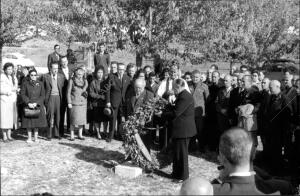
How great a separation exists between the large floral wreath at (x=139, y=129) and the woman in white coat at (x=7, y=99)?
131 inches

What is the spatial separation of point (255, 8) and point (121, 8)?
759 centimetres

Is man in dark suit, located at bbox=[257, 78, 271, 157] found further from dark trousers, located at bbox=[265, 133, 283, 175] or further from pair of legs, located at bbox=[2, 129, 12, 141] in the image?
pair of legs, located at bbox=[2, 129, 12, 141]

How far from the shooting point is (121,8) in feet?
52.8

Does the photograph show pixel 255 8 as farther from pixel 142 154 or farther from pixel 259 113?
pixel 142 154

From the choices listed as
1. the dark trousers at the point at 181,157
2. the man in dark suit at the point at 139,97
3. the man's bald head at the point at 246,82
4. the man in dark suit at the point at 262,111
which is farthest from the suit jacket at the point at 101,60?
the dark trousers at the point at 181,157

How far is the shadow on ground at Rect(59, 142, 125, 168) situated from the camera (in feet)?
29.7

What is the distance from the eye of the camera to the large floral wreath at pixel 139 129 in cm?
828

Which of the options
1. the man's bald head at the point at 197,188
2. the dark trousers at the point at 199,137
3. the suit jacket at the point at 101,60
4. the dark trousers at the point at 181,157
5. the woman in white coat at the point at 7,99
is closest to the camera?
the man's bald head at the point at 197,188

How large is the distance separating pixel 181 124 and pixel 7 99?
4514mm

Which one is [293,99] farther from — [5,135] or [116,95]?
[5,135]

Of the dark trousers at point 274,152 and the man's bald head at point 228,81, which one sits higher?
the man's bald head at point 228,81

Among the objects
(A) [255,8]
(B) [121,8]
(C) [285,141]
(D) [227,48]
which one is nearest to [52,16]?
(B) [121,8]

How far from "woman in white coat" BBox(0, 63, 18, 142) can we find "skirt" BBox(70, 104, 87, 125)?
4.42 ft

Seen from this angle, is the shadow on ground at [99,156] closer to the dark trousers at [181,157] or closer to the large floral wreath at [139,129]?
the large floral wreath at [139,129]
